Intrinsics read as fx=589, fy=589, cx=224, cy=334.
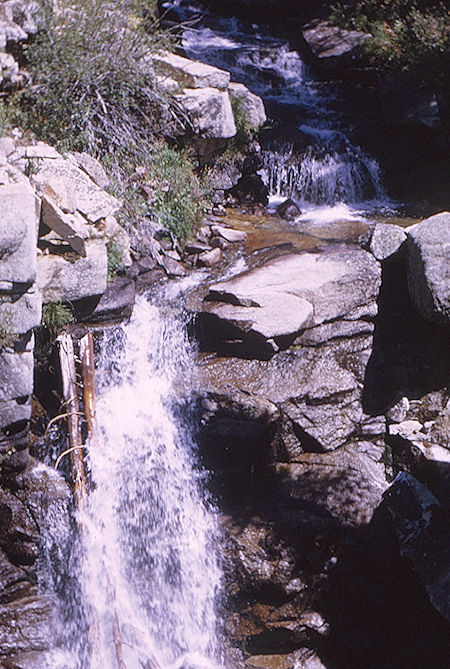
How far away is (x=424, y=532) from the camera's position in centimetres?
500

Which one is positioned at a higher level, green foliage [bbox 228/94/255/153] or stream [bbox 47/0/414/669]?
green foliage [bbox 228/94/255/153]

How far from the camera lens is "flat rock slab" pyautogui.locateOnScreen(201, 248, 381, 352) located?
6.15 metres

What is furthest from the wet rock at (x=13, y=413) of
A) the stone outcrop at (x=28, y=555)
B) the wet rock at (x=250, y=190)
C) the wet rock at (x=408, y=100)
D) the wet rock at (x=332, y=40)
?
the wet rock at (x=332, y=40)

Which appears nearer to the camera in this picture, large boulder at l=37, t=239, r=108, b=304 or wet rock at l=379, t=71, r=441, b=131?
large boulder at l=37, t=239, r=108, b=304

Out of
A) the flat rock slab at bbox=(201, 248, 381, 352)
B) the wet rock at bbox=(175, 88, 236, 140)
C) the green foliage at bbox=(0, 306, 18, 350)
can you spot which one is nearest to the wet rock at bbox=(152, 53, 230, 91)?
the wet rock at bbox=(175, 88, 236, 140)

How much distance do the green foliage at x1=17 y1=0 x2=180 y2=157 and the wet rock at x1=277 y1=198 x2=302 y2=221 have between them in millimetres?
2139

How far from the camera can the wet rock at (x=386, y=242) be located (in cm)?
702

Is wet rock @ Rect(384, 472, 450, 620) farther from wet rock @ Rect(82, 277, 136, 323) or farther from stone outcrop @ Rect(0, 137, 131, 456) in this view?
stone outcrop @ Rect(0, 137, 131, 456)

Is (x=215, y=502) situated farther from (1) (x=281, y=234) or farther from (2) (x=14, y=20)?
(2) (x=14, y=20)

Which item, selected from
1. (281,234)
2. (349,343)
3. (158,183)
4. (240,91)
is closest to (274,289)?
(349,343)

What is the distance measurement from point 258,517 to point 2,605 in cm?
222

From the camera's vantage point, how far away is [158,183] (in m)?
7.92

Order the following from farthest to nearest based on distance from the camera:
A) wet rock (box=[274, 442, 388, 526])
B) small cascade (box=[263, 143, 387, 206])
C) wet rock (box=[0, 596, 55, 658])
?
small cascade (box=[263, 143, 387, 206])
wet rock (box=[274, 442, 388, 526])
wet rock (box=[0, 596, 55, 658])

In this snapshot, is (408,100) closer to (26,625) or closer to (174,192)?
(174,192)
